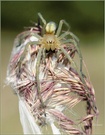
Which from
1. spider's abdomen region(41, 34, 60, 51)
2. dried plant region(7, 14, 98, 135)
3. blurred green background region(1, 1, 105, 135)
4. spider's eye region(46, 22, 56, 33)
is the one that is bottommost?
dried plant region(7, 14, 98, 135)

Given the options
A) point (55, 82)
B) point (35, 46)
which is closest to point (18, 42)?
point (35, 46)

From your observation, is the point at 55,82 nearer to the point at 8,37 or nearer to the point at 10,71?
the point at 10,71

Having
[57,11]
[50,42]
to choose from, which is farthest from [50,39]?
[57,11]

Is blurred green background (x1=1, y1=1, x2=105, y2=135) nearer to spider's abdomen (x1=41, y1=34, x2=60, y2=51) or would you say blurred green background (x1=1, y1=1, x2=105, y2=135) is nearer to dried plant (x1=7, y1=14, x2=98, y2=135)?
spider's abdomen (x1=41, y1=34, x2=60, y2=51)

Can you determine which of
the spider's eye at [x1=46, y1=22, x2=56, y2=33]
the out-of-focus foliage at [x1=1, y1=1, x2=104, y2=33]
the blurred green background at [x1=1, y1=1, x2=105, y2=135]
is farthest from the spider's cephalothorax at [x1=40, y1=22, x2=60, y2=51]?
the out-of-focus foliage at [x1=1, y1=1, x2=104, y2=33]

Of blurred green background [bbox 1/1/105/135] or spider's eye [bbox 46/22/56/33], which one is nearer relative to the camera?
spider's eye [bbox 46/22/56/33]

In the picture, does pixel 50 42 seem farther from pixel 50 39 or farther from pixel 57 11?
pixel 57 11

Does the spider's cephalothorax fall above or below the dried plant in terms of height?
above
